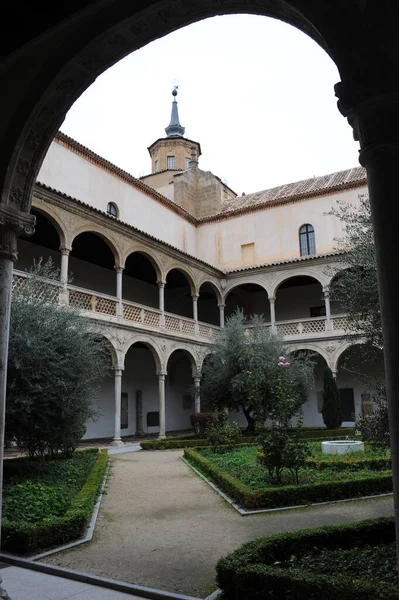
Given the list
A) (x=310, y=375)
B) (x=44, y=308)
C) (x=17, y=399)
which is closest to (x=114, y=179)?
(x=310, y=375)

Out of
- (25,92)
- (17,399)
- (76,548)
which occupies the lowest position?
(76,548)

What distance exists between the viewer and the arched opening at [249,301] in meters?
26.8

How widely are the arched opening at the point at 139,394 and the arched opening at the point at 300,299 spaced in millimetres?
7678

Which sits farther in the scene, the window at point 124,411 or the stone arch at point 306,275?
the stone arch at point 306,275

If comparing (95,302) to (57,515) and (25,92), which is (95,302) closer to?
(57,515)

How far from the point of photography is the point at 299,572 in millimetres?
3498

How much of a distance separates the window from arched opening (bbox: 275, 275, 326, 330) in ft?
30.5

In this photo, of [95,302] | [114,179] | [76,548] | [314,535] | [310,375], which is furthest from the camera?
[114,179]

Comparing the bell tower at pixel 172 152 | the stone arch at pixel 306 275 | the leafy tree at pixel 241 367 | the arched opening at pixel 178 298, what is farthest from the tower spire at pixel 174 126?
the leafy tree at pixel 241 367

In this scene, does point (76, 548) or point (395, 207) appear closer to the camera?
point (395, 207)

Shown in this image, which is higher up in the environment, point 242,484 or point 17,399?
point 17,399

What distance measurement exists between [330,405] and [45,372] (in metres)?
13.4

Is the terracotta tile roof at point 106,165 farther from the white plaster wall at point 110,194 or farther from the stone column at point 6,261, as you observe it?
the stone column at point 6,261

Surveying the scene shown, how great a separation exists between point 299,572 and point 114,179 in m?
20.0
